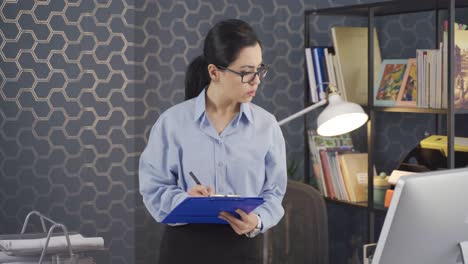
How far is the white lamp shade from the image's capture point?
319 cm

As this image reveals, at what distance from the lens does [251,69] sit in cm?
240

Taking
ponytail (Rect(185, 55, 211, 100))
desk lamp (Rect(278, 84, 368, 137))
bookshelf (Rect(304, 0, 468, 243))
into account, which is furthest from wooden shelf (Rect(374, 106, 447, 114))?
ponytail (Rect(185, 55, 211, 100))

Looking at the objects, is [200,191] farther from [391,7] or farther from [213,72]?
[391,7]

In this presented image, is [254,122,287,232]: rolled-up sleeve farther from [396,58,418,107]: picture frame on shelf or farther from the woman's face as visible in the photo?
[396,58,418,107]: picture frame on shelf

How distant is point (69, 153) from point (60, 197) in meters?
0.20

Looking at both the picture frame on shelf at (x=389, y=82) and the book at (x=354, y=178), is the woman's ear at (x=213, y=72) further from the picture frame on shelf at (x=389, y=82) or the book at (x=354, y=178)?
the book at (x=354, y=178)

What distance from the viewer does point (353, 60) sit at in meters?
3.79

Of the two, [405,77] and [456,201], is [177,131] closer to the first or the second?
[456,201]

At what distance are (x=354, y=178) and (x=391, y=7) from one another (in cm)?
79

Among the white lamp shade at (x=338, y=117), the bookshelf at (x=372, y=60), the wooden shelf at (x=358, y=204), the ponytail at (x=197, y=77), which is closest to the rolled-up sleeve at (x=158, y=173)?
the ponytail at (x=197, y=77)

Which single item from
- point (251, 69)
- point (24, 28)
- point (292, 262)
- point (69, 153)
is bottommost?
point (292, 262)

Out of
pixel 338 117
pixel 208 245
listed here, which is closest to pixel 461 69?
pixel 338 117

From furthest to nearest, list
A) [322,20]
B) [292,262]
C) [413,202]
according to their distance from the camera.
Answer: [322,20] → [292,262] → [413,202]

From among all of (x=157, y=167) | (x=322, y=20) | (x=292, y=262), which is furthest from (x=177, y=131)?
(x=322, y=20)
